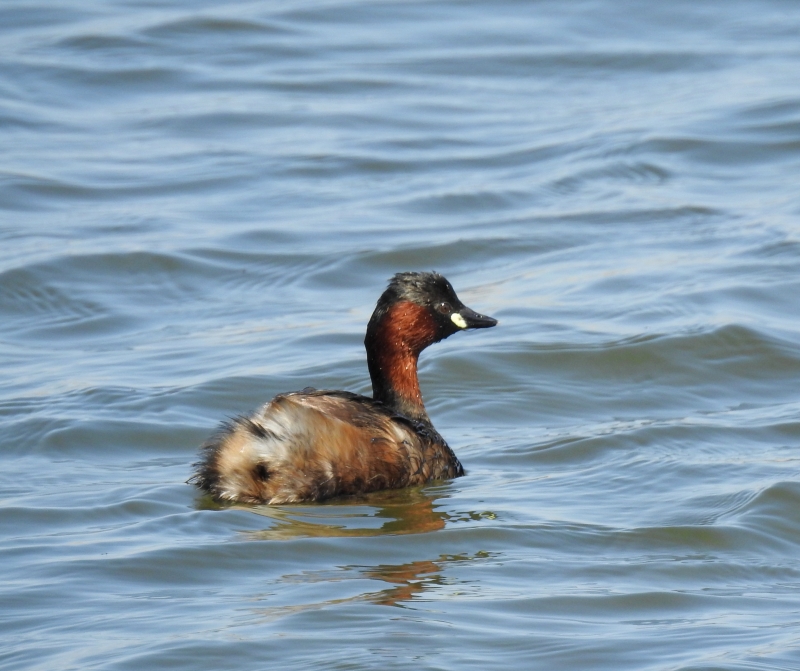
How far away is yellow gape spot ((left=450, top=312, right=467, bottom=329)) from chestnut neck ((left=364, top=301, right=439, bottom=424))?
16 centimetres

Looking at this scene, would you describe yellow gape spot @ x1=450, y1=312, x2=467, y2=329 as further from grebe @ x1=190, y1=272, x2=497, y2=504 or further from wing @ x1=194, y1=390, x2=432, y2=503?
wing @ x1=194, y1=390, x2=432, y2=503

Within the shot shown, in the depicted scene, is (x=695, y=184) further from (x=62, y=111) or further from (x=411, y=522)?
(x=411, y=522)

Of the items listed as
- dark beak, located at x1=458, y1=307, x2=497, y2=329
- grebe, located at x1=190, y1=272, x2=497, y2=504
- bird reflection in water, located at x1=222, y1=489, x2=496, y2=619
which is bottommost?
bird reflection in water, located at x1=222, y1=489, x2=496, y2=619

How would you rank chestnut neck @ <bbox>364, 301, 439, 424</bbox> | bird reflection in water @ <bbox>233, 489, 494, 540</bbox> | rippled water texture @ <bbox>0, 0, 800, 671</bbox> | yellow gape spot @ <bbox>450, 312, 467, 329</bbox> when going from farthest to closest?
yellow gape spot @ <bbox>450, 312, 467, 329</bbox>, chestnut neck @ <bbox>364, 301, 439, 424</bbox>, bird reflection in water @ <bbox>233, 489, 494, 540</bbox>, rippled water texture @ <bbox>0, 0, 800, 671</bbox>

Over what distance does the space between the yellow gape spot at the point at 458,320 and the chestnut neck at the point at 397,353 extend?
162 mm

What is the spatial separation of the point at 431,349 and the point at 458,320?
1.49 metres

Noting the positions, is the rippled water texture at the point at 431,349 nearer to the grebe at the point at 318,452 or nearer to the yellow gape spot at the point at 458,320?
the grebe at the point at 318,452

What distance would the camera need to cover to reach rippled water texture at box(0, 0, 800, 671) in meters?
5.12

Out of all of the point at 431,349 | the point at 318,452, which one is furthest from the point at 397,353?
the point at 431,349

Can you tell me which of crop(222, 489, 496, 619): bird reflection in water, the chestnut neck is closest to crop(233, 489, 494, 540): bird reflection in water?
crop(222, 489, 496, 619): bird reflection in water

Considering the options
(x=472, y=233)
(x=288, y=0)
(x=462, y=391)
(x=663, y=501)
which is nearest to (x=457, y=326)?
(x=462, y=391)

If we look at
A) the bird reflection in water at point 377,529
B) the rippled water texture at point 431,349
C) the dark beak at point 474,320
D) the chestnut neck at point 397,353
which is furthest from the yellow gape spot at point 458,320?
the bird reflection in water at point 377,529

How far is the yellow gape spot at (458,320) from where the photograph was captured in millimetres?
7504

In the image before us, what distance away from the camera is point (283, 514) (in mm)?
6215
